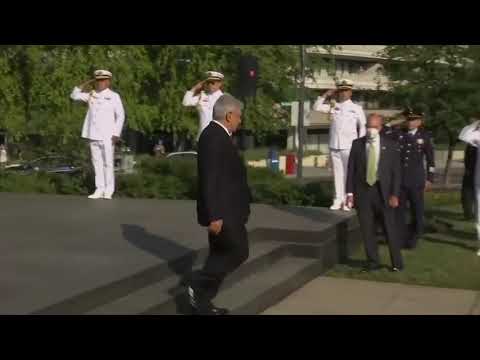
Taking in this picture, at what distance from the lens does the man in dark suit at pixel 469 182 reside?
11.0 meters

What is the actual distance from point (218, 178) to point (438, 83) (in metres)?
25.0

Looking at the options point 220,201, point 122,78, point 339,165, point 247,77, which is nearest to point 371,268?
point 339,165

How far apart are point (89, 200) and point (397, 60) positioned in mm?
21029

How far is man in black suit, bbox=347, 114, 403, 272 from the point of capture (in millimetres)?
8727

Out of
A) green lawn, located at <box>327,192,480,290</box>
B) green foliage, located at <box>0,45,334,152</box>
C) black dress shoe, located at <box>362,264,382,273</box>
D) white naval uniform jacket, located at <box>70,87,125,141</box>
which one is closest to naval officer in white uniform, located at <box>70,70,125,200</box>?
white naval uniform jacket, located at <box>70,87,125,141</box>

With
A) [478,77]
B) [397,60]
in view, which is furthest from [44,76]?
[478,77]

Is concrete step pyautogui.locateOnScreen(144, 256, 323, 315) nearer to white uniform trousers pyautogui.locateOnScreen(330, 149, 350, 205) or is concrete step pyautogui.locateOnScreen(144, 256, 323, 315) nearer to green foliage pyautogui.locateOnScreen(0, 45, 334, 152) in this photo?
white uniform trousers pyautogui.locateOnScreen(330, 149, 350, 205)

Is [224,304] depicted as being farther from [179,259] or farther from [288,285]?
[288,285]

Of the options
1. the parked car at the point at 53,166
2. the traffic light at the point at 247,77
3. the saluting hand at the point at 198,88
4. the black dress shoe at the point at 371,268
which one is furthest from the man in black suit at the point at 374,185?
the parked car at the point at 53,166

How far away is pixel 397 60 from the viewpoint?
1192 inches

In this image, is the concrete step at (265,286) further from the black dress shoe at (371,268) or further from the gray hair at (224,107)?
the gray hair at (224,107)

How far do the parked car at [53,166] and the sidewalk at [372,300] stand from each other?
7310 mm

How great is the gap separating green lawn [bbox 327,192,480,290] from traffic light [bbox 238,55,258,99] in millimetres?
3760

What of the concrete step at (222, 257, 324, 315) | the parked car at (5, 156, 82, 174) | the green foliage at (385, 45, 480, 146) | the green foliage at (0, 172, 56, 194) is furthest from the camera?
the green foliage at (385, 45, 480, 146)
